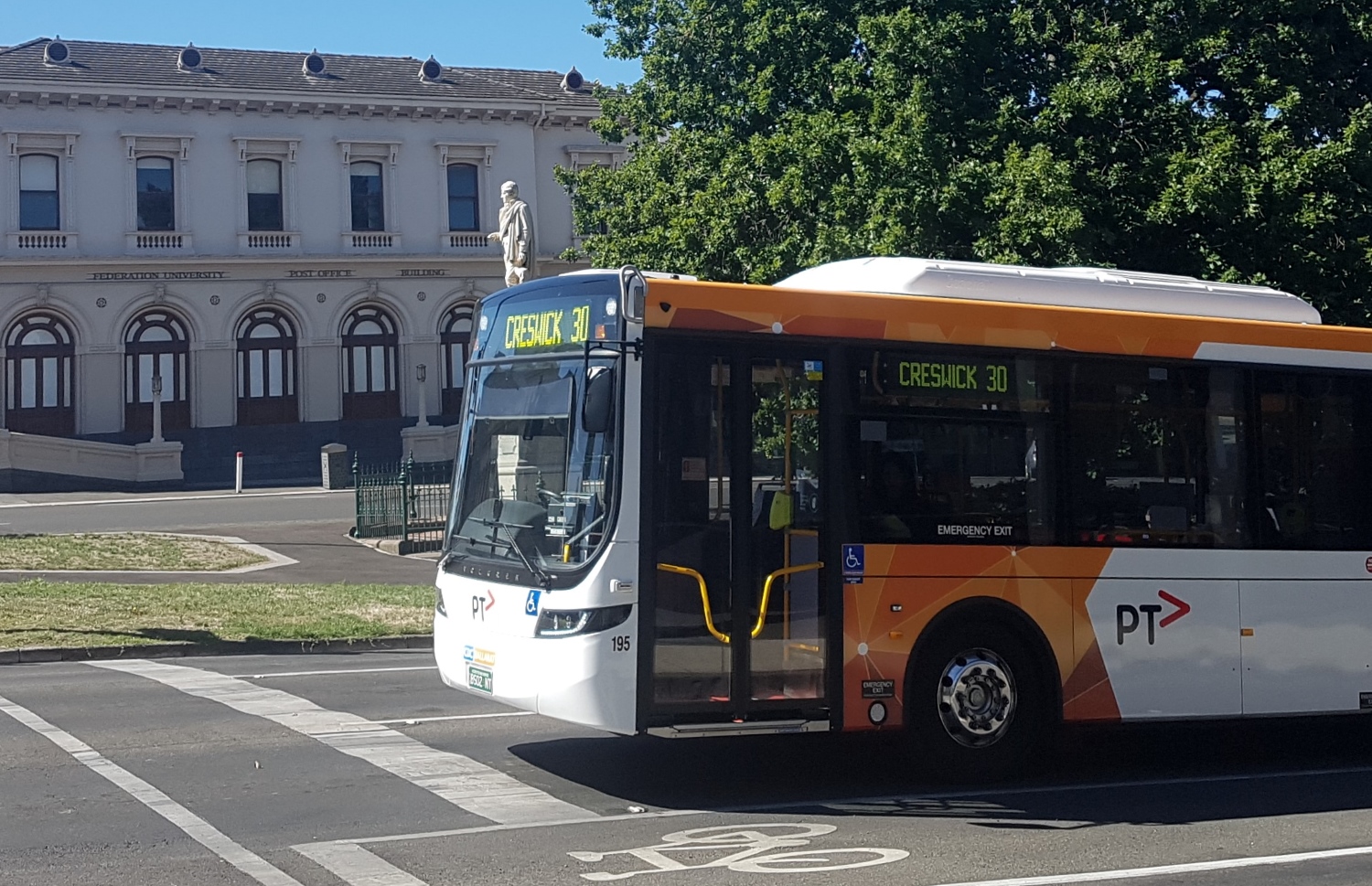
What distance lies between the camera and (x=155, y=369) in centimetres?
4844

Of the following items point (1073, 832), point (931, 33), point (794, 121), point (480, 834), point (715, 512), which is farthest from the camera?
point (794, 121)

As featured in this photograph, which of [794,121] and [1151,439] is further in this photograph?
[794,121]

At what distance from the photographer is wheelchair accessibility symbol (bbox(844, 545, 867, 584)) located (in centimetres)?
916

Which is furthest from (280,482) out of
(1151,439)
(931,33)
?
(1151,439)

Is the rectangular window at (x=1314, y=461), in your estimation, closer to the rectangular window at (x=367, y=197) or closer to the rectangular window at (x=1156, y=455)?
the rectangular window at (x=1156, y=455)

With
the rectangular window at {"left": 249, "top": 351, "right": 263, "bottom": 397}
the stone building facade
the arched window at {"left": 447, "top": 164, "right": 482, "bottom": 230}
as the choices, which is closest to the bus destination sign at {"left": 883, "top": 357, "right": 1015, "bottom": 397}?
the stone building facade

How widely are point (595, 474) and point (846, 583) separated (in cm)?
165

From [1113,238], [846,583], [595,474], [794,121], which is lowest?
[846,583]

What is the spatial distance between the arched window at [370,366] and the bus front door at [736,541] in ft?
144

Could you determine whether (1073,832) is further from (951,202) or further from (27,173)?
(27,173)

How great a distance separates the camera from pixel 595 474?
28.6 feet

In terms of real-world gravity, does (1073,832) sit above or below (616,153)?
below

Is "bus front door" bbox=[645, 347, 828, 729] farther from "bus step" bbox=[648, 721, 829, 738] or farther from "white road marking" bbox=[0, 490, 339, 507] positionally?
"white road marking" bbox=[0, 490, 339, 507]

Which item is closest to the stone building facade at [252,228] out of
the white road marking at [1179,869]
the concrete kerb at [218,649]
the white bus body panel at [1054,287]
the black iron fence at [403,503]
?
the black iron fence at [403,503]
